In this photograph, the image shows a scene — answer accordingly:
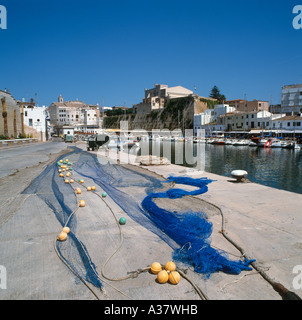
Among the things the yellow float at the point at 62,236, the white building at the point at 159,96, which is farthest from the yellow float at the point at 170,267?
the white building at the point at 159,96

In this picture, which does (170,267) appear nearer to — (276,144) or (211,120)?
(276,144)

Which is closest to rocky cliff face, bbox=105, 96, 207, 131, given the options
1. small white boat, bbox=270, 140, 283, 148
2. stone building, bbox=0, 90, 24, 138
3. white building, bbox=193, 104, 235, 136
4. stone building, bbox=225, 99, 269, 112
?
white building, bbox=193, 104, 235, 136

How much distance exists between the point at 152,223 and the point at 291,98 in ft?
245

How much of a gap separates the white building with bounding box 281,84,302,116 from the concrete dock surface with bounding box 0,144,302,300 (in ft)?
228

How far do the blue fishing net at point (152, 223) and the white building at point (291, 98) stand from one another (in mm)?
68573

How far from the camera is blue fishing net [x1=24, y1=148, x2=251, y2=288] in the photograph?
3.10 meters

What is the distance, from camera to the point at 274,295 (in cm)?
263

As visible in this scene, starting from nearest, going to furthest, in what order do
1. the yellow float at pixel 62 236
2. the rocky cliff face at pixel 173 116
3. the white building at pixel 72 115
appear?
the yellow float at pixel 62 236
the rocky cliff face at pixel 173 116
the white building at pixel 72 115

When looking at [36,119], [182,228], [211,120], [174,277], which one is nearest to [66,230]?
[182,228]

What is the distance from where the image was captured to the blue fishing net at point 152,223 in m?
3.10

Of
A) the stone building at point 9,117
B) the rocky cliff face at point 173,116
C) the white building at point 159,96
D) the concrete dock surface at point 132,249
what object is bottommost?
the concrete dock surface at point 132,249

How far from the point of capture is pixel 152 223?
455cm

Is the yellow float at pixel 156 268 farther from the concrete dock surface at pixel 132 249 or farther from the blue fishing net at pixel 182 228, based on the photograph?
the blue fishing net at pixel 182 228

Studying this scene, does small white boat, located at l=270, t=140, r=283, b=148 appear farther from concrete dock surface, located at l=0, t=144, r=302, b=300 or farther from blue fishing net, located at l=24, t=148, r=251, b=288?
concrete dock surface, located at l=0, t=144, r=302, b=300
